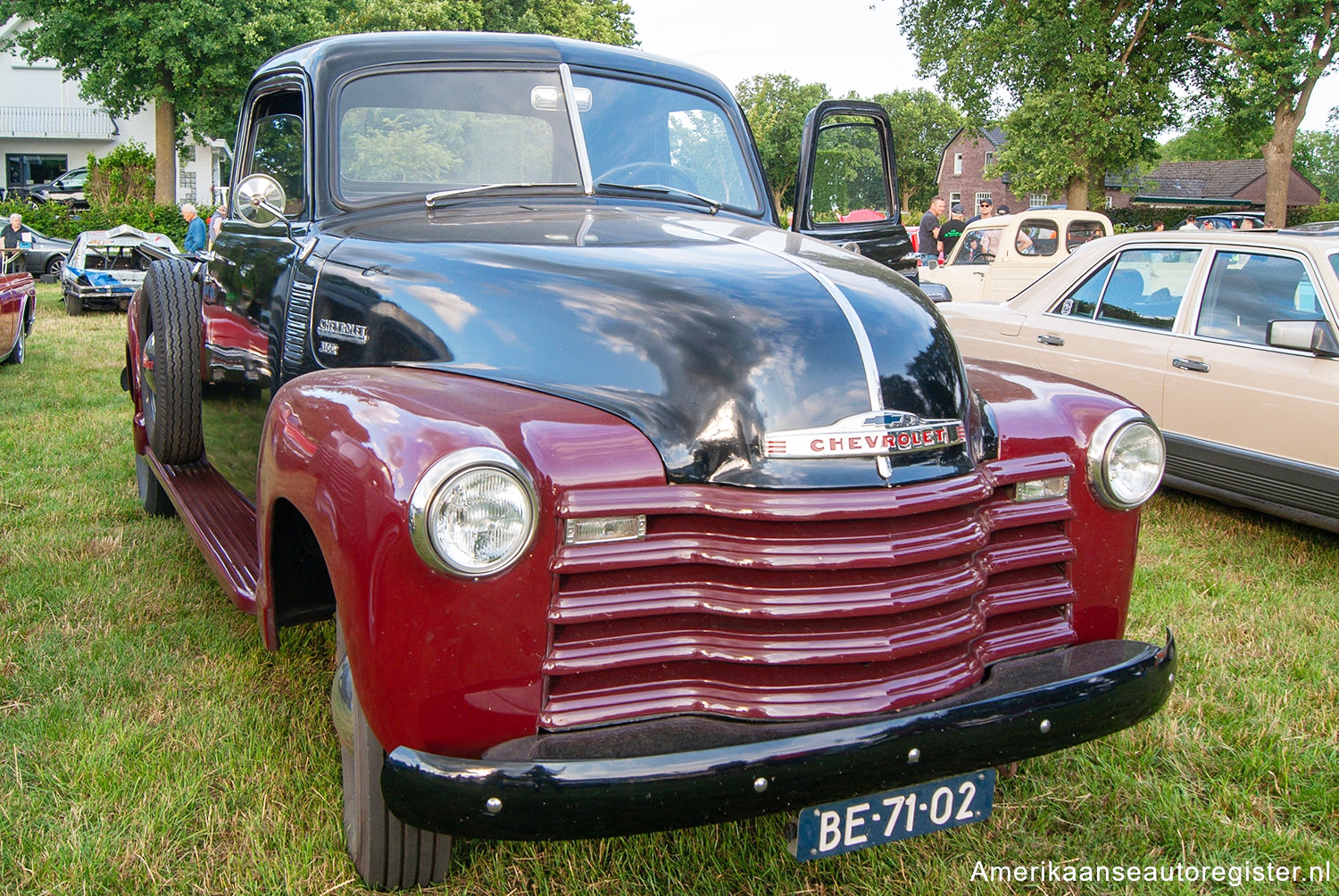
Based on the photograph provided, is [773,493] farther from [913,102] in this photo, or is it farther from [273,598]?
[913,102]

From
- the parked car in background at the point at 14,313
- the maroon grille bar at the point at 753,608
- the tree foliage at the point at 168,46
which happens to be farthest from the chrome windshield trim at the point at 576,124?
the tree foliage at the point at 168,46

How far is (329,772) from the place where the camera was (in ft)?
9.67

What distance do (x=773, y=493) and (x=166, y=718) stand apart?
2181mm

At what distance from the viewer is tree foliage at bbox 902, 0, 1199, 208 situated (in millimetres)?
Answer: 24516

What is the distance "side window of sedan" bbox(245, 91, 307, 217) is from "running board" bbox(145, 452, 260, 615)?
1.10 metres

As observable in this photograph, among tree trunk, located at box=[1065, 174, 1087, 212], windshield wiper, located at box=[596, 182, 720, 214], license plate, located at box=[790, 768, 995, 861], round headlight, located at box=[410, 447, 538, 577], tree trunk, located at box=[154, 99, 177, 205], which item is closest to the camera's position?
round headlight, located at box=[410, 447, 538, 577]

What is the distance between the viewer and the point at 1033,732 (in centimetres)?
219

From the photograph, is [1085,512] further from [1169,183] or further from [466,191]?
[1169,183]

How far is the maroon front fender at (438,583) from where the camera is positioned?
198 cm

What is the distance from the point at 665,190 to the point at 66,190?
36675 mm

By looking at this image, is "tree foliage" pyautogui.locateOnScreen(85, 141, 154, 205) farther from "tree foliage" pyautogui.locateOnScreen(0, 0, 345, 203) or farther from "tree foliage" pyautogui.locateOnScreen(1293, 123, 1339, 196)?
"tree foliage" pyautogui.locateOnScreen(1293, 123, 1339, 196)

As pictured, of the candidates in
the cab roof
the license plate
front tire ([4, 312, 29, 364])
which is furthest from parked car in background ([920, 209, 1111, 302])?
the license plate

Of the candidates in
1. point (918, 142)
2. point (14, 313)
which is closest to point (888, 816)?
point (14, 313)

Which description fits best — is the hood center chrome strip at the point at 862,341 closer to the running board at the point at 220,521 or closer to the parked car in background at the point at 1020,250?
the running board at the point at 220,521
